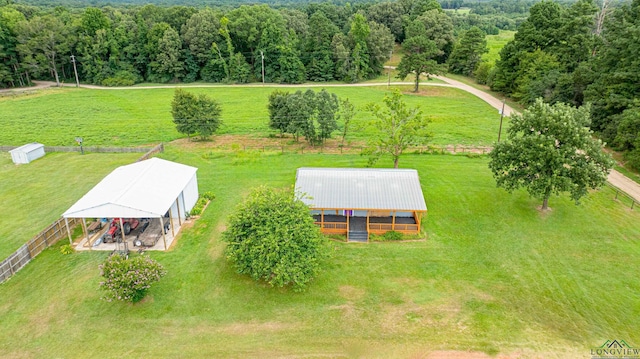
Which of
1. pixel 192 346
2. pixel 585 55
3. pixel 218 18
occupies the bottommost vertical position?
pixel 192 346

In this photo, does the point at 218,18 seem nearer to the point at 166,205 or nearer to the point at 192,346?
the point at 166,205

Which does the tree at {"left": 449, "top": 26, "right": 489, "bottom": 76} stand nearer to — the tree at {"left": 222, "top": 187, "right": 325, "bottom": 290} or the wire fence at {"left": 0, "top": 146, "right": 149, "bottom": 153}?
the wire fence at {"left": 0, "top": 146, "right": 149, "bottom": 153}

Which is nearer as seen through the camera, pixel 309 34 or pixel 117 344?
pixel 117 344

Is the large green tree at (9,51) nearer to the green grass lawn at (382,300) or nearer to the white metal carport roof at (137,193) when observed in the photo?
the white metal carport roof at (137,193)

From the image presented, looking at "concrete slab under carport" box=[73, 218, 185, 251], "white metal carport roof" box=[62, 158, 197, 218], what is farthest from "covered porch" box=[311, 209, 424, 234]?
"white metal carport roof" box=[62, 158, 197, 218]

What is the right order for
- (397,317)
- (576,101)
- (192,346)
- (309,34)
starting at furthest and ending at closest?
1. (309,34)
2. (576,101)
3. (397,317)
4. (192,346)

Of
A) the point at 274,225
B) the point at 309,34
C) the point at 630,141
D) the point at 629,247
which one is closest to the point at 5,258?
the point at 274,225

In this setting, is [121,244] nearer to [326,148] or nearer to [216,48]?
[326,148]

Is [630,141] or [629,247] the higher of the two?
[630,141]

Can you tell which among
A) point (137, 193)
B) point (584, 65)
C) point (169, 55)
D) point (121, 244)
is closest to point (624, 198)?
point (584, 65)
